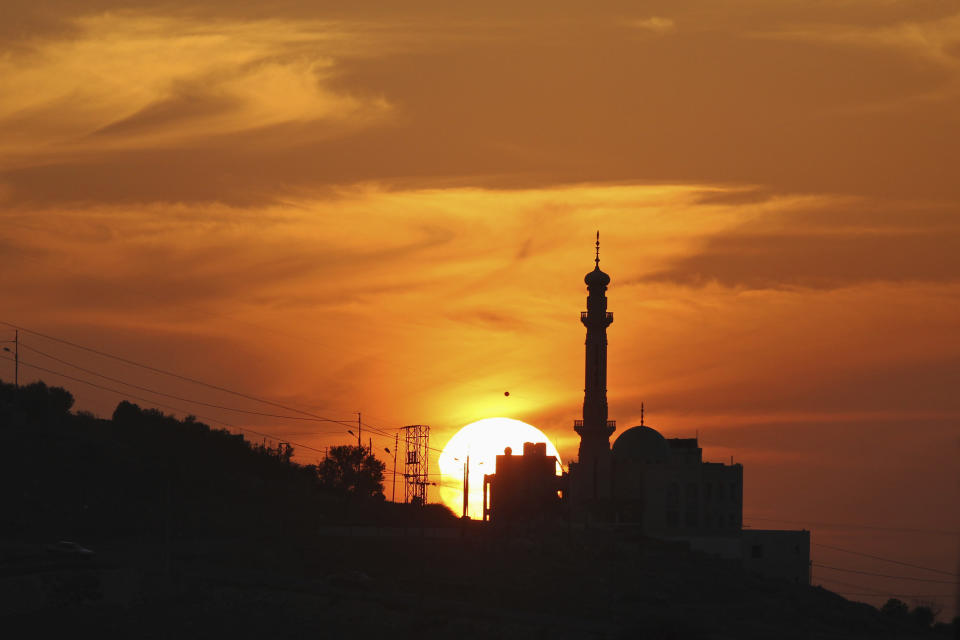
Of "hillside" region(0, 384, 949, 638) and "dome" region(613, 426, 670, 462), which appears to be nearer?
"hillside" region(0, 384, 949, 638)

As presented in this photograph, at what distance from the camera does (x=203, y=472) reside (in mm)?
166375

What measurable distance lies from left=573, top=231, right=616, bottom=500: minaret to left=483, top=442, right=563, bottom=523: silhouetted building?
10.3 meters

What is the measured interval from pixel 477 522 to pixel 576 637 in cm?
7140

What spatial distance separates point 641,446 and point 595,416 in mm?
6237

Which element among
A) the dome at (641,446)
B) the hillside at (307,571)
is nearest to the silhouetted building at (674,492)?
the dome at (641,446)

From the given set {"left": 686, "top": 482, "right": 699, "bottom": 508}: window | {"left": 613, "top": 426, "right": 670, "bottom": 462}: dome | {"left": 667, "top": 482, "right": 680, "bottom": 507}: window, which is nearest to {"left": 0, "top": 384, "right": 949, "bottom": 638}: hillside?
{"left": 667, "top": 482, "right": 680, "bottom": 507}: window

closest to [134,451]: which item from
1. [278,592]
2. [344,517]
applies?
[344,517]

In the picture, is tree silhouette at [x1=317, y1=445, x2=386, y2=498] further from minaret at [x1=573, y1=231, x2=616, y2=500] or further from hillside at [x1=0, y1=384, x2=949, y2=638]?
minaret at [x1=573, y1=231, x2=616, y2=500]

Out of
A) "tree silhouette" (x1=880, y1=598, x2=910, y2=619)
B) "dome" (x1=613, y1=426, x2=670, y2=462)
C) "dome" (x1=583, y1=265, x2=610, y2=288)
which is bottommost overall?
"tree silhouette" (x1=880, y1=598, x2=910, y2=619)

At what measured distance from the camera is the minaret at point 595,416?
15125 centimetres

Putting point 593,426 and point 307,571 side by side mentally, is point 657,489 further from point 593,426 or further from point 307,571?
point 307,571

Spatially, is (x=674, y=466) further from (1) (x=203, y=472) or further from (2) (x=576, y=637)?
(2) (x=576, y=637)

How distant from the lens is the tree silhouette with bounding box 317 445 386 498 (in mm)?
183125

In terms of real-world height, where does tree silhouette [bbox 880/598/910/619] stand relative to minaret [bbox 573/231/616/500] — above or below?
below
